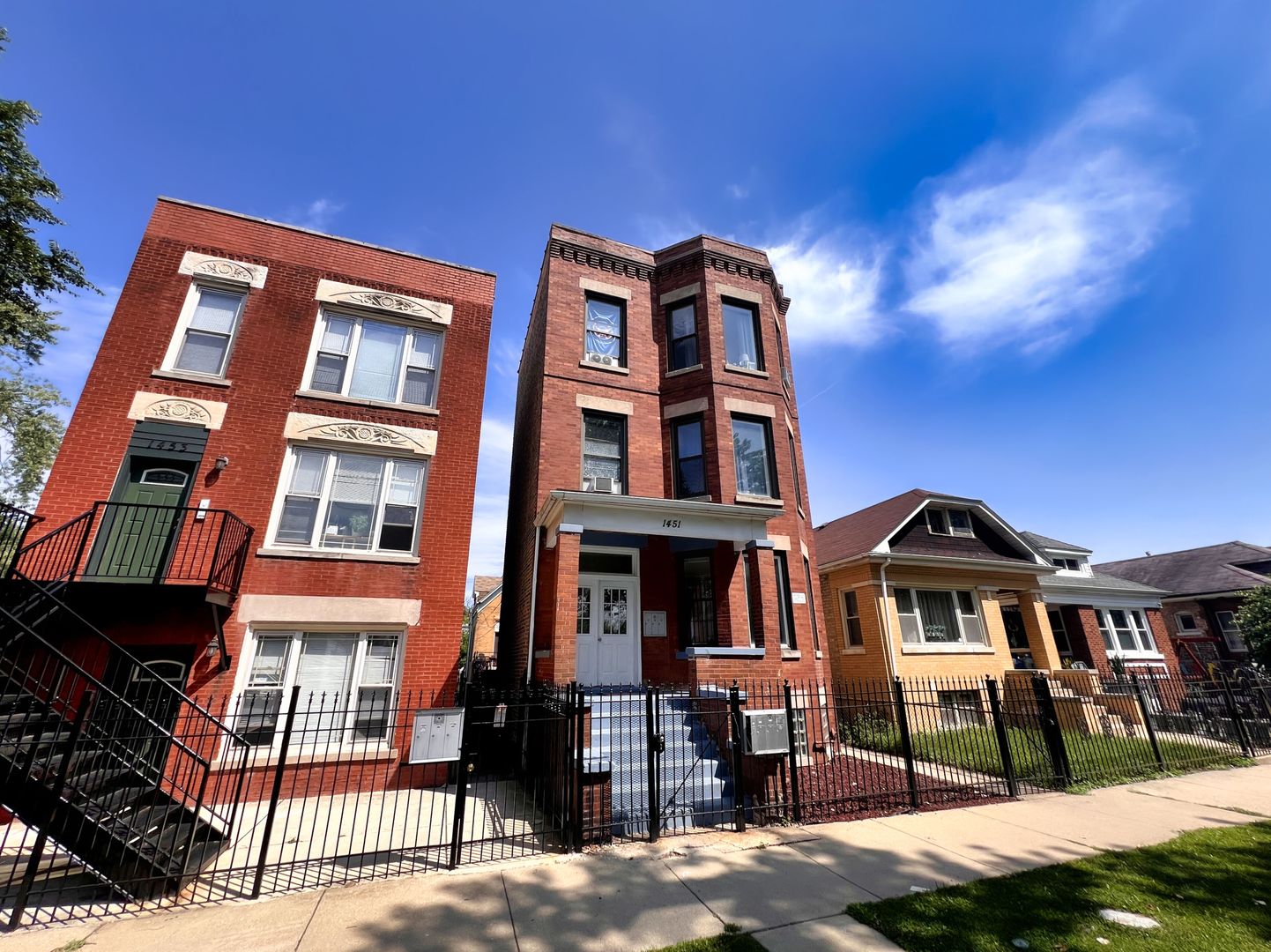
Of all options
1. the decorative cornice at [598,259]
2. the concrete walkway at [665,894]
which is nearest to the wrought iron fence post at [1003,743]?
the concrete walkway at [665,894]

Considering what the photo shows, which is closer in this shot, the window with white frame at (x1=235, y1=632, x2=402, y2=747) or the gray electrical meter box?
the gray electrical meter box

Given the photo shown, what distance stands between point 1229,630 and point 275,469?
140 feet

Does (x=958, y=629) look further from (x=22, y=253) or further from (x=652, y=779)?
(x=22, y=253)

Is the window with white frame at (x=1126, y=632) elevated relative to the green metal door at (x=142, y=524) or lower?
lower

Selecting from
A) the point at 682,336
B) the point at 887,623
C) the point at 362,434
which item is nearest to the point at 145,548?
the point at 362,434

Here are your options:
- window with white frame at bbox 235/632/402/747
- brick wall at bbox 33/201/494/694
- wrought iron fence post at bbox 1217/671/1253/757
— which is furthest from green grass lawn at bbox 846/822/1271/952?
brick wall at bbox 33/201/494/694

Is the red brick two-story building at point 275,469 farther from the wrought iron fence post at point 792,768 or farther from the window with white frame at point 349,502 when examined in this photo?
the wrought iron fence post at point 792,768

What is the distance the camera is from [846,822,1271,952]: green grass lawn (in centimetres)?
406

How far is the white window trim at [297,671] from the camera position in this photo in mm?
8828

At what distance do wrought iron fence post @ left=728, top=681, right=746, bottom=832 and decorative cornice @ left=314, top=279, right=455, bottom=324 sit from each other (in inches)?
408

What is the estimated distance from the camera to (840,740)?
41.3 feet

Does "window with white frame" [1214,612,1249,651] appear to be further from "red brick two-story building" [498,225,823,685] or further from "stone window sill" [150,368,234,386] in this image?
"stone window sill" [150,368,234,386]

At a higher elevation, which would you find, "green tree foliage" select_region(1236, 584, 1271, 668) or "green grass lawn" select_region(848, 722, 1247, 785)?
"green tree foliage" select_region(1236, 584, 1271, 668)

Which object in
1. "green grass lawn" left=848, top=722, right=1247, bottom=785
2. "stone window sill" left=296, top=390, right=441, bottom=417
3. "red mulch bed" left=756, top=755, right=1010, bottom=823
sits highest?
"stone window sill" left=296, top=390, right=441, bottom=417
